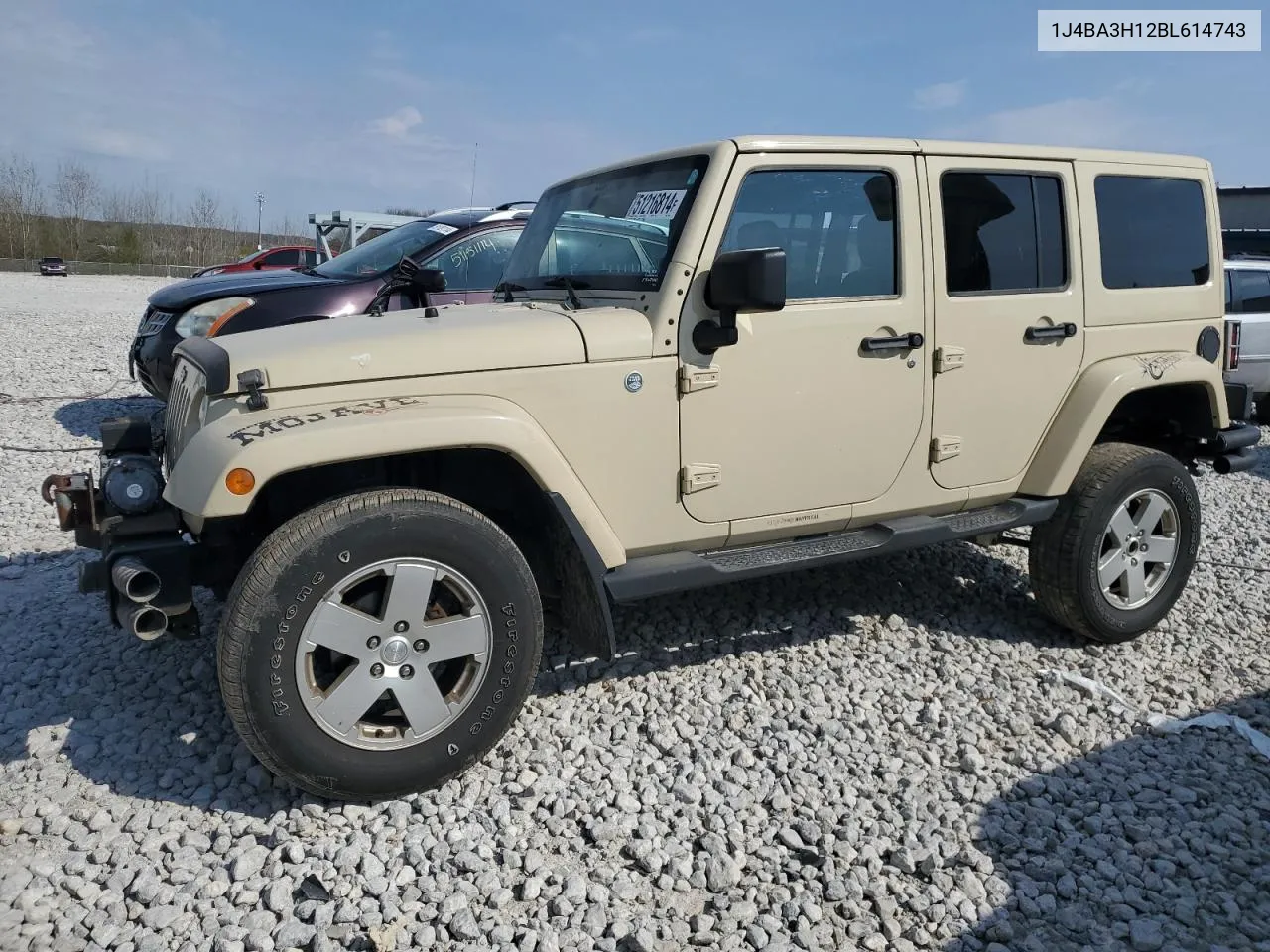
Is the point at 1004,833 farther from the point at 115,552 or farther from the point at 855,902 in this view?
the point at 115,552

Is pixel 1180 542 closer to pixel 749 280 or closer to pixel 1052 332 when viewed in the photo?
pixel 1052 332

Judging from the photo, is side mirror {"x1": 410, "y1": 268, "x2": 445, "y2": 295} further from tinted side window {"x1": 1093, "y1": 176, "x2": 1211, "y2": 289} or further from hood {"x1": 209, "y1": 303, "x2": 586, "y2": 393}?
tinted side window {"x1": 1093, "y1": 176, "x2": 1211, "y2": 289}

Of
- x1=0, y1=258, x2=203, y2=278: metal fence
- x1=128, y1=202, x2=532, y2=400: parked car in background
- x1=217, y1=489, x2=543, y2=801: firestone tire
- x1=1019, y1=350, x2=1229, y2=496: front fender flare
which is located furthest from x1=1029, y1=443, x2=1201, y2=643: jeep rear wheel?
x1=0, y1=258, x2=203, y2=278: metal fence

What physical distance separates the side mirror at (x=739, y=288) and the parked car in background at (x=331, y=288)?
3.61m

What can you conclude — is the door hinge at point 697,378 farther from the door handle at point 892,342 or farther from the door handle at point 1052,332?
the door handle at point 1052,332

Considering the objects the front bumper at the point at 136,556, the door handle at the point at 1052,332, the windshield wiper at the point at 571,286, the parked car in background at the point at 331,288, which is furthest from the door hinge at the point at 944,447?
the parked car in background at the point at 331,288

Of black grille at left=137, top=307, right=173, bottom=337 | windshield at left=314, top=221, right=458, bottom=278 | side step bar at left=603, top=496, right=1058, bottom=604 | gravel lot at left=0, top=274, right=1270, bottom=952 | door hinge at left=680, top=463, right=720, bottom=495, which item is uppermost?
windshield at left=314, top=221, right=458, bottom=278

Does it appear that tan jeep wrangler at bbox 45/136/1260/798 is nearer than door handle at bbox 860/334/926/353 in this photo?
Yes

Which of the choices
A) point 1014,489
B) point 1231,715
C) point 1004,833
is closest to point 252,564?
point 1004,833

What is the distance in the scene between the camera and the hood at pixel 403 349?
2.90 meters

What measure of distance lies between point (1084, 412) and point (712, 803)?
Answer: 7.67 ft

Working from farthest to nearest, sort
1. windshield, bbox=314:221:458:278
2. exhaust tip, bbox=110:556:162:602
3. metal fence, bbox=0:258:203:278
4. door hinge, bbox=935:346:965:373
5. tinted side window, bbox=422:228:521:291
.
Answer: metal fence, bbox=0:258:203:278 → windshield, bbox=314:221:458:278 → tinted side window, bbox=422:228:521:291 → door hinge, bbox=935:346:965:373 → exhaust tip, bbox=110:556:162:602

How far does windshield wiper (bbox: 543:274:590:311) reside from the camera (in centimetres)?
356

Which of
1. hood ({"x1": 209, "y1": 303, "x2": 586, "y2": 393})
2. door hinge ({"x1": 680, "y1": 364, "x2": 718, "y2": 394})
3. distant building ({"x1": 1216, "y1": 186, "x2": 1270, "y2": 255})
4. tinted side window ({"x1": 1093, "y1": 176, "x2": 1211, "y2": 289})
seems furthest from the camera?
distant building ({"x1": 1216, "y1": 186, "x2": 1270, "y2": 255})
